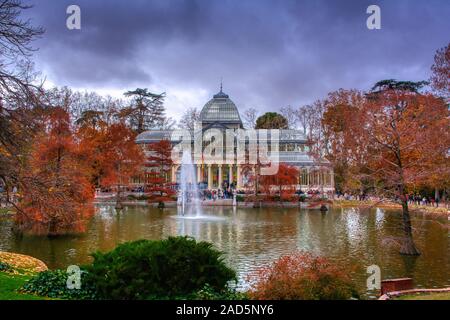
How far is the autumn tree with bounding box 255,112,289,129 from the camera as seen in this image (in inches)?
3162

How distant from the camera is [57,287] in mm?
10688

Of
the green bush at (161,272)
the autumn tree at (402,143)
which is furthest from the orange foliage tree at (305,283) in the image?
the autumn tree at (402,143)

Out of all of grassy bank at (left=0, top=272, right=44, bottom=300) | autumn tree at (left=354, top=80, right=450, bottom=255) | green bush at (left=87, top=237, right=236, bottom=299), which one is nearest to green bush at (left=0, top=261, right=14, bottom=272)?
grassy bank at (left=0, top=272, right=44, bottom=300)

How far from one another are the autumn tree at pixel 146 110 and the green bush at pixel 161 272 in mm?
75873

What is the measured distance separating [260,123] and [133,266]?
78.3 m

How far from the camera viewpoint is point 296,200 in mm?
50219

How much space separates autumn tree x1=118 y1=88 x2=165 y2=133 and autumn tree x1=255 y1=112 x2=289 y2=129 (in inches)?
726

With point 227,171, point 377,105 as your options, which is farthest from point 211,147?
point 377,105

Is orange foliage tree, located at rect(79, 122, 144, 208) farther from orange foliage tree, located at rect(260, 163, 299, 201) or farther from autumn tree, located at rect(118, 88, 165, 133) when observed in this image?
autumn tree, located at rect(118, 88, 165, 133)

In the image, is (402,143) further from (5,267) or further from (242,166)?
(242,166)

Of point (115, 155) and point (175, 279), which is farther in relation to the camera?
point (115, 155)

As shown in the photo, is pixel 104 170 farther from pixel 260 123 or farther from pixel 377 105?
pixel 260 123

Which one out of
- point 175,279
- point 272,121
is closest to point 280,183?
point 272,121

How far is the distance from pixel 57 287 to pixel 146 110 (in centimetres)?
7763
